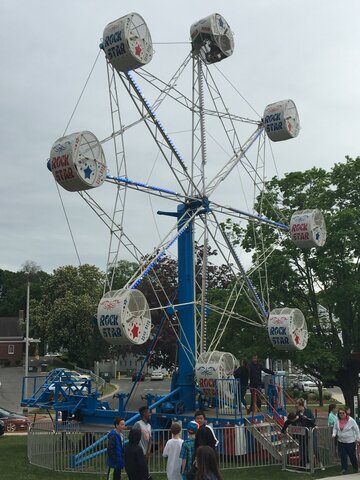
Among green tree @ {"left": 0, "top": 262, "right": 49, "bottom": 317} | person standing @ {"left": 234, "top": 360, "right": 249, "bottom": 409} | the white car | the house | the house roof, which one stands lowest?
the white car

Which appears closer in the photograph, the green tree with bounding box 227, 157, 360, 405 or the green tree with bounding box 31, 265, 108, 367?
the green tree with bounding box 227, 157, 360, 405

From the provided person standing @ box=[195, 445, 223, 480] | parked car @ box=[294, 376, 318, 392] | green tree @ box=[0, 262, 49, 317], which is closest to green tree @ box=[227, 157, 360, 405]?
person standing @ box=[195, 445, 223, 480]

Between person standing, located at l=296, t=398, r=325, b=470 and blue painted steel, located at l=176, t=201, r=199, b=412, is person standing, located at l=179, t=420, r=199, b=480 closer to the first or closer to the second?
person standing, located at l=296, t=398, r=325, b=470

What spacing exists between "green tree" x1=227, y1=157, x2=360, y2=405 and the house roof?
203 feet

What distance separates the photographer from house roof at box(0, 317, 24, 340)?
8299 centimetres

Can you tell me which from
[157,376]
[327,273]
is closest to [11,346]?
[157,376]

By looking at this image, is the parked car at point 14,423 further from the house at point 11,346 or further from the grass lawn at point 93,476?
the house at point 11,346

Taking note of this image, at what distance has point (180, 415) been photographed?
16.8m

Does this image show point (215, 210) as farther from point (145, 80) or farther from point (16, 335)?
point (16, 335)

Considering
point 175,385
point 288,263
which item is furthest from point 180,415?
point 288,263

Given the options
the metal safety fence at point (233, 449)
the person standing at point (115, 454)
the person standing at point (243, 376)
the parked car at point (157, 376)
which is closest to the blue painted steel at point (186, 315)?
the person standing at point (243, 376)

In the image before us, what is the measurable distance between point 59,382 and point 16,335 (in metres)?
67.8

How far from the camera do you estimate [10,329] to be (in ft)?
278

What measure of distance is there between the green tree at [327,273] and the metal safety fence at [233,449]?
346 inches
